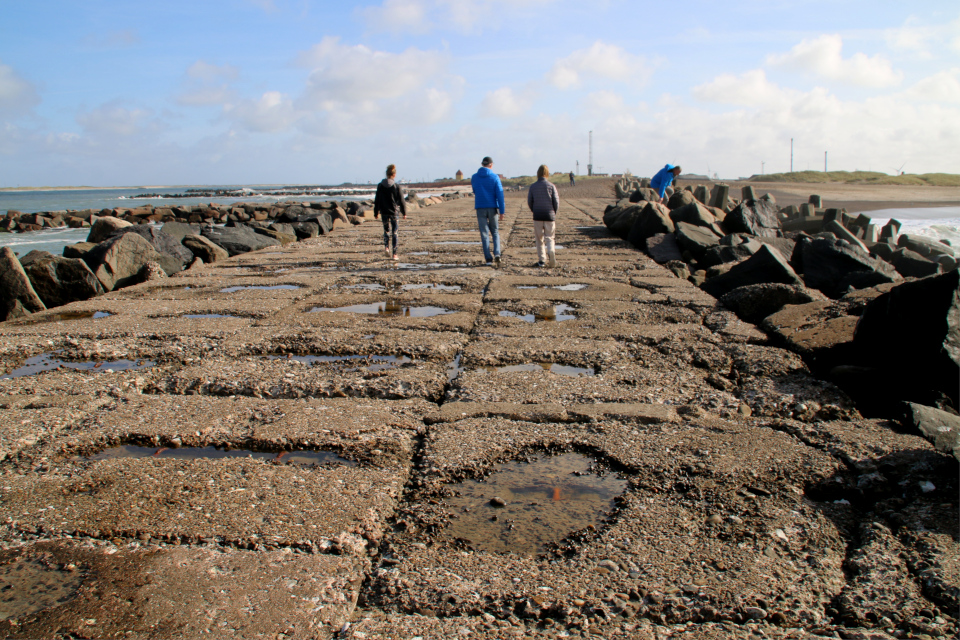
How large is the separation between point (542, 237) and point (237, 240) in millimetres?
5711

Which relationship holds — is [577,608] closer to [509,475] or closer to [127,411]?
[509,475]

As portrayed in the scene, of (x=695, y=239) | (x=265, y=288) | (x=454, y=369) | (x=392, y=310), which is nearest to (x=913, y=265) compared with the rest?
(x=695, y=239)

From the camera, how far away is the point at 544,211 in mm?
8414

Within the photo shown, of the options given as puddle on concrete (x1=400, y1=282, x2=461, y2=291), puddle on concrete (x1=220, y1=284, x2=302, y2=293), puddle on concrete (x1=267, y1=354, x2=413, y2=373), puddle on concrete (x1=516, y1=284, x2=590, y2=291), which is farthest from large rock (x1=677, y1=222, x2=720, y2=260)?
puddle on concrete (x1=267, y1=354, x2=413, y2=373)

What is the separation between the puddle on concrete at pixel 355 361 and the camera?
155 inches

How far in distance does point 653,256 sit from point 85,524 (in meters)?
8.35

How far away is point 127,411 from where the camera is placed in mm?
3168

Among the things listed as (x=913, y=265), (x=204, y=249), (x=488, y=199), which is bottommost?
(x=913, y=265)

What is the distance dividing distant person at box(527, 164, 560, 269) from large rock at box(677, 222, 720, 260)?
2221 mm

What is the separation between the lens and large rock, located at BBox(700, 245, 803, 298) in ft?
20.4

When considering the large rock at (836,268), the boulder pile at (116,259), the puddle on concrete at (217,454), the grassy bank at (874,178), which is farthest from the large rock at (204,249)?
the grassy bank at (874,178)

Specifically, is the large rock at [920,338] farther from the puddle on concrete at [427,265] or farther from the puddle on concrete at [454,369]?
the puddle on concrete at [427,265]

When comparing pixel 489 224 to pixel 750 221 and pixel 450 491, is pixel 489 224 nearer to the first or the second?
pixel 750 221

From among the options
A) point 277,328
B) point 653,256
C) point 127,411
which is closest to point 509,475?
point 127,411
